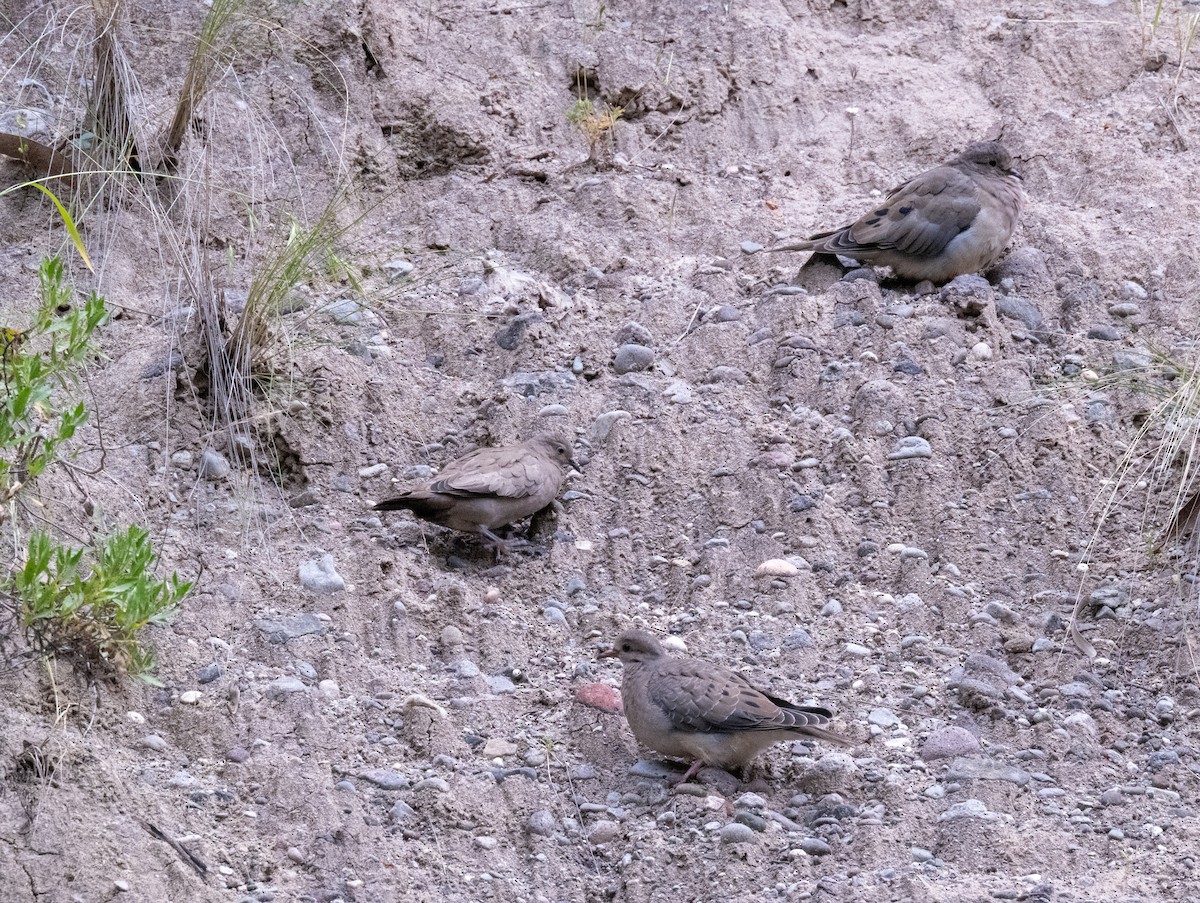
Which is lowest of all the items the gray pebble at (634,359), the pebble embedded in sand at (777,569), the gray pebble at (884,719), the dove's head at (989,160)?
the gray pebble at (884,719)

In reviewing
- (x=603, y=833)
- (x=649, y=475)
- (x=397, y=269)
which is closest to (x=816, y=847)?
(x=603, y=833)

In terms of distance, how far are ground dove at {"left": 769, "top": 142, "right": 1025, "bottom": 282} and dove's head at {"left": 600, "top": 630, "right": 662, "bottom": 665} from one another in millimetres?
2499

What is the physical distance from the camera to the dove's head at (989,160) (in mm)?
6660

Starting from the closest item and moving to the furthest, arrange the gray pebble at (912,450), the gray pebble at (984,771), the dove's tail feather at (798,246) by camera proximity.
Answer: the gray pebble at (984,771) < the gray pebble at (912,450) < the dove's tail feather at (798,246)

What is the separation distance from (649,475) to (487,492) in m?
0.75

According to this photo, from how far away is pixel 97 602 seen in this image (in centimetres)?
417

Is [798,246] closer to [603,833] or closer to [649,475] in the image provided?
[649,475]

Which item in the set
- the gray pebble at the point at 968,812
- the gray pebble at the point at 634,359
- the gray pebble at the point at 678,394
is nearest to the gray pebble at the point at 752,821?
the gray pebble at the point at 968,812

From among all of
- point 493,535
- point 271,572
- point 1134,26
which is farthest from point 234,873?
point 1134,26

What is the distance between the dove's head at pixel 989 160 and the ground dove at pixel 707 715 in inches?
125

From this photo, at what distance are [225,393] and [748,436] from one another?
6.84ft

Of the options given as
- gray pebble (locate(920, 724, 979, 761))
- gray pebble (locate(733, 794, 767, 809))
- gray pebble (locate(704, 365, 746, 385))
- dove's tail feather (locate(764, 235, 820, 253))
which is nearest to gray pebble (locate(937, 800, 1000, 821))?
gray pebble (locate(920, 724, 979, 761))

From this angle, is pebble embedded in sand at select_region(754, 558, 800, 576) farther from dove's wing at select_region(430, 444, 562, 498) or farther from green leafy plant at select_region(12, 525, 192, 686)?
green leafy plant at select_region(12, 525, 192, 686)

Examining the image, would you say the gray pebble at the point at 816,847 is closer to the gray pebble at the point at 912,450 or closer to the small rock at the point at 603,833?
the small rock at the point at 603,833
